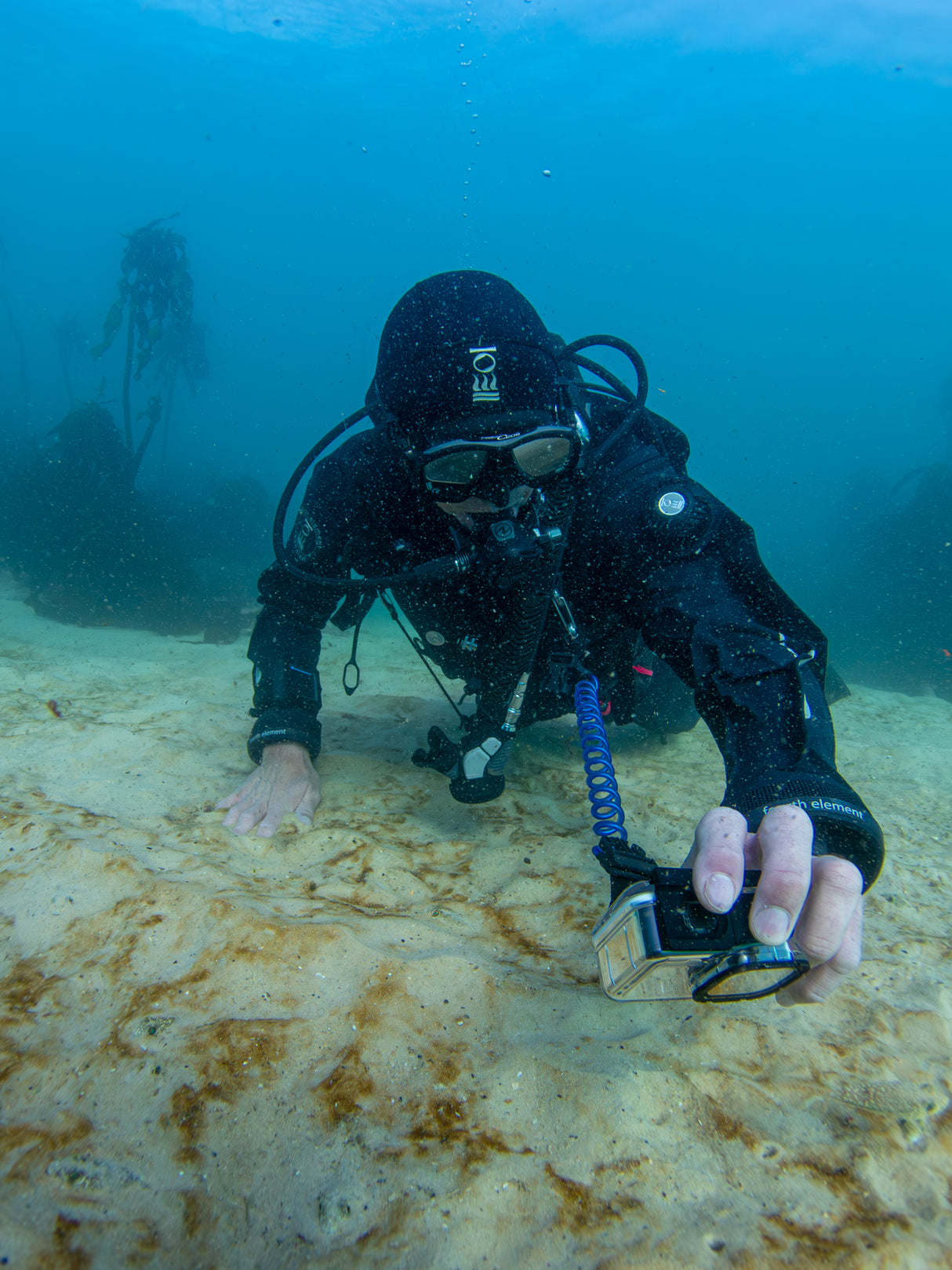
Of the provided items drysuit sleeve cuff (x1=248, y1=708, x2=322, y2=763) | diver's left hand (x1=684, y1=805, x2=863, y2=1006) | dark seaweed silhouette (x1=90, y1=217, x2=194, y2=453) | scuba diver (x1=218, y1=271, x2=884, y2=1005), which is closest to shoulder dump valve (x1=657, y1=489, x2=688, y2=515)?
scuba diver (x1=218, y1=271, x2=884, y2=1005)

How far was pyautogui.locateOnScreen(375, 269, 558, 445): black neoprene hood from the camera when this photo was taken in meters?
2.30

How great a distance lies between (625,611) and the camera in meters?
2.78

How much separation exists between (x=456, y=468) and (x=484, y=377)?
0.39 m

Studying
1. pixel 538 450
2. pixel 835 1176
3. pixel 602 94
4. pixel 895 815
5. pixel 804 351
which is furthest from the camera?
pixel 804 351

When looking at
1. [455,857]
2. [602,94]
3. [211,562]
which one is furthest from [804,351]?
[455,857]

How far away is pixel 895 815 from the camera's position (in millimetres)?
3055

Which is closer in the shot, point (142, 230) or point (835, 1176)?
point (835, 1176)

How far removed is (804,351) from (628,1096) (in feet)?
327

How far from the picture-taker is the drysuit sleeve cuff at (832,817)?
4.58ft

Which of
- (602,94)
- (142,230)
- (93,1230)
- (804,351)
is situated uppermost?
(602,94)

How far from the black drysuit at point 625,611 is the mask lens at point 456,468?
14cm

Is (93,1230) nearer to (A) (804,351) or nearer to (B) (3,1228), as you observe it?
(B) (3,1228)

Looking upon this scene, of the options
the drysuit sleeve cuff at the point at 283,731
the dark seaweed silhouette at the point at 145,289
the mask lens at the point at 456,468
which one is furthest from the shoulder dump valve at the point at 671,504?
the dark seaweed silhouette at the point at 145,289

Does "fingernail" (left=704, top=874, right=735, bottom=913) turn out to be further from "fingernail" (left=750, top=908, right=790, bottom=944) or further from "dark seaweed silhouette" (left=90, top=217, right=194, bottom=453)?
"dark seaweed silhouette" (left=90, top=217, right=194, bottom=453)
